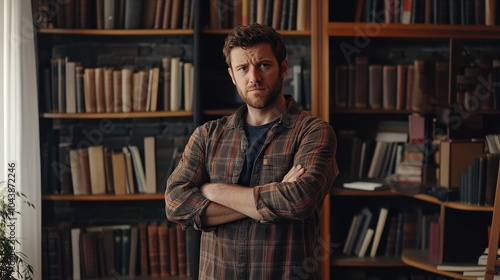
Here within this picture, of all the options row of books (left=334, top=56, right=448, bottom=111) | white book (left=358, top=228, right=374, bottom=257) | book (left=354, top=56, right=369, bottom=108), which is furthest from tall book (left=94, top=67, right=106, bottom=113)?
white book (left=358, top=228, right=374, bottom=257)

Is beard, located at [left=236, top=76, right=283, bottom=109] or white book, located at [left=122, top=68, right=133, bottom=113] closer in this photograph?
beard, located at [left=236, top=76, right=283, bottom=109]

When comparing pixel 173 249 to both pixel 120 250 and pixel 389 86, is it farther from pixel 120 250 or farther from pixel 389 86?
pixel 389 86

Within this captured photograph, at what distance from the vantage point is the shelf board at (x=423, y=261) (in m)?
3.44

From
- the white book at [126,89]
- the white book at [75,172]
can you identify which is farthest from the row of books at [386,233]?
the white book at [75,172]

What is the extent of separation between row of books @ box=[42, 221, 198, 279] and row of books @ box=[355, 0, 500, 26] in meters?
1.62

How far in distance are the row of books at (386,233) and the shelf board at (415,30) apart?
1011 millimetres

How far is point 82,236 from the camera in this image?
13.0 feet

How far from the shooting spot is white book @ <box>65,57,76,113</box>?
389 centimetres

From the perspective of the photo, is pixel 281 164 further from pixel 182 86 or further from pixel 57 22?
pixel 57 22

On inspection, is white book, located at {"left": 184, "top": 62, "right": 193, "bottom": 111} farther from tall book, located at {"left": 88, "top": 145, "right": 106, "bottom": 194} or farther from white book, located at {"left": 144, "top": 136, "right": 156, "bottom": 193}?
tall book, located at {"left": 88, "top": 145, "right": 106, "bottom": 194}

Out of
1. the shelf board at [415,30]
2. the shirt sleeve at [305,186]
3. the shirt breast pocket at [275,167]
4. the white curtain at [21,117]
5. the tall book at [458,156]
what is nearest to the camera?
the shirt sleeve at [305,186]

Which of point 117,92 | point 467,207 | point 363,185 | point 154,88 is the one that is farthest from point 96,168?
point 467,207

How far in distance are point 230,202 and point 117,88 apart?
75.3 inches

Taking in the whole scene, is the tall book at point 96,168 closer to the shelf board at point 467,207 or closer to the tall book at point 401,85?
the tall book at point 401,85
